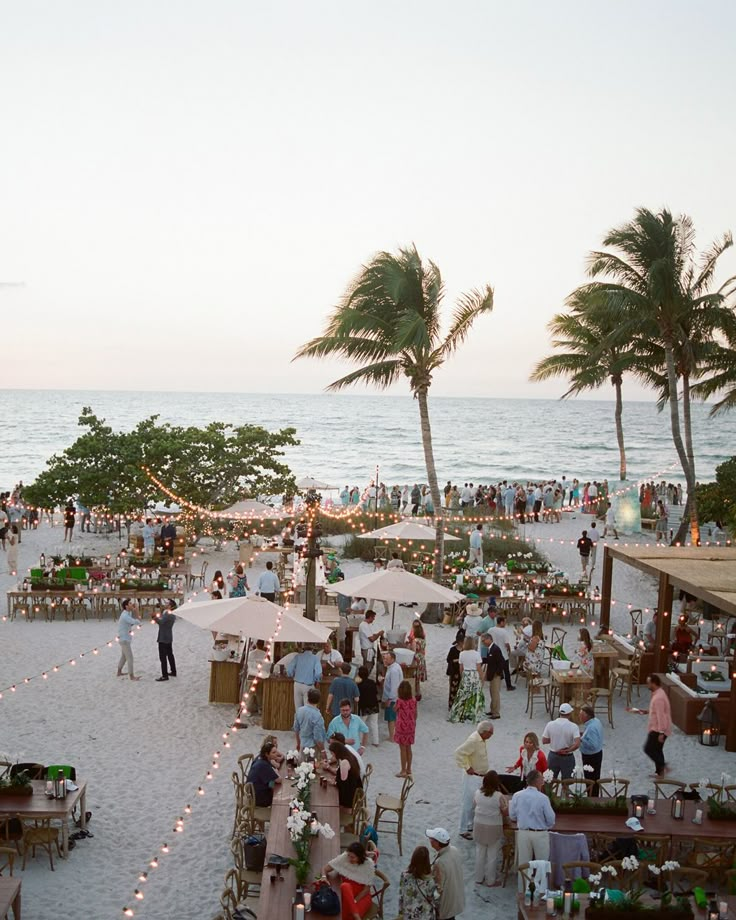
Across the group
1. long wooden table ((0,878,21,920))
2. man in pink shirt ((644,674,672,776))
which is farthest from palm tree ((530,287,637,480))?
long wooden table ((0,878,21,920))

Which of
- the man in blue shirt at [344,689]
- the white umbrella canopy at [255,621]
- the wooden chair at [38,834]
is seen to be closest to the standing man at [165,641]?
the white umbrella canopy at [255,621]

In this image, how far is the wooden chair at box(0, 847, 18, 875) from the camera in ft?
25.7

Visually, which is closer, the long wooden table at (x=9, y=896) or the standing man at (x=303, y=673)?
the long wooden table at (x=9, y=896)

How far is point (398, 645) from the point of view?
15531 millimetres

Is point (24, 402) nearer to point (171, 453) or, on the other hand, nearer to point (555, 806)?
point (171, 453)

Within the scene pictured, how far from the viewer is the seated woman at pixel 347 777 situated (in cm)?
903

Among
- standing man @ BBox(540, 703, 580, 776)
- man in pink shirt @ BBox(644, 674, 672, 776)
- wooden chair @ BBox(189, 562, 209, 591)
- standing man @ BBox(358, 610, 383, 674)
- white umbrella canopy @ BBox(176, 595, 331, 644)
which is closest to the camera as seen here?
standing man @ BBox(540, 703, 580, 776)

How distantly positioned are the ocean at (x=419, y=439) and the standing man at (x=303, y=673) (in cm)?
5116

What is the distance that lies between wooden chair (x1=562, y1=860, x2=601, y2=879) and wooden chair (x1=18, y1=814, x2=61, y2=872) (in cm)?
492

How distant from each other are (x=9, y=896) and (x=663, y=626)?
37.9 ft

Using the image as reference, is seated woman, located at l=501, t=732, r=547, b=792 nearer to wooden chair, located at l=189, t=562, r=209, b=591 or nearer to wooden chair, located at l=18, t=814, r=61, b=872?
wooden chair, located at l=18, t=814, r=61, b=872

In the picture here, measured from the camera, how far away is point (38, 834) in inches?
343

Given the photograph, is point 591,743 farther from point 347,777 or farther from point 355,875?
point 355,875

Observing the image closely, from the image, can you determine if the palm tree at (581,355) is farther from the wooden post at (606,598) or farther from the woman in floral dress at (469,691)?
the woman in floral dress at (469,691)
